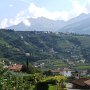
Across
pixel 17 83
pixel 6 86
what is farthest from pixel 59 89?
pixel 6 86

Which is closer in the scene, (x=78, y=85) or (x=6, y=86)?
(x=6, y=86)

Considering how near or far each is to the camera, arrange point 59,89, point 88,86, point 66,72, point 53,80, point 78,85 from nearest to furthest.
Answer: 1. point 59,89
2. point 53,80
3. point 88,86
4. point 78,85
5. point 66,72

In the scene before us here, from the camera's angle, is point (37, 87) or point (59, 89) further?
point (59, 89)

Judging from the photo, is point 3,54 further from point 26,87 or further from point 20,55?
point 26,87

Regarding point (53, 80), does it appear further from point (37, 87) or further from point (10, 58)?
point (10, 58)

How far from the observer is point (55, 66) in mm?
184875

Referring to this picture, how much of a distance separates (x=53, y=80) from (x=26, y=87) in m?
19.2

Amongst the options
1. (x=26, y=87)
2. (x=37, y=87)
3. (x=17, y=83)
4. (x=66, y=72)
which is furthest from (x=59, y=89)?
(x=66, y=72)

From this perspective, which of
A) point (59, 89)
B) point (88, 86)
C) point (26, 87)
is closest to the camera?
point (26, 87)

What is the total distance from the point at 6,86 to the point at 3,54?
545ft

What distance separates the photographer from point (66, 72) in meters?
144

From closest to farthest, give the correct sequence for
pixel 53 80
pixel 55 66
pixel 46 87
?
pixel 46 87
pixel 53 80
pixel 55 66

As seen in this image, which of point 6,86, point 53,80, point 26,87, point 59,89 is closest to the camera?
point 6,86

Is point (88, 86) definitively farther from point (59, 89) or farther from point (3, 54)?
point (3, 54)
